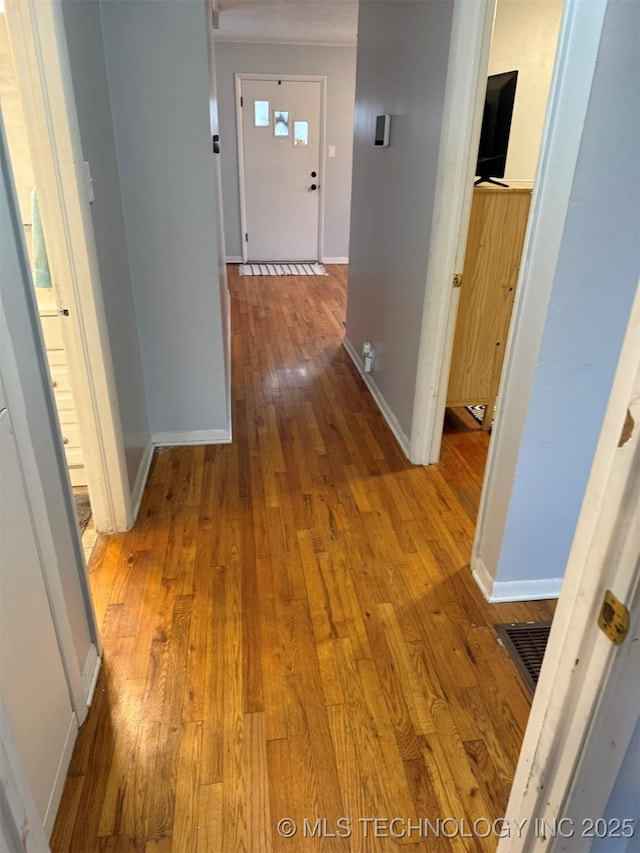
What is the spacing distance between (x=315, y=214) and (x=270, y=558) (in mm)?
5452

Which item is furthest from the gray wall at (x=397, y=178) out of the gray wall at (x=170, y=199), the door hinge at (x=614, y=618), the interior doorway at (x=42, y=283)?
the door hinge at (x=614, y=618)

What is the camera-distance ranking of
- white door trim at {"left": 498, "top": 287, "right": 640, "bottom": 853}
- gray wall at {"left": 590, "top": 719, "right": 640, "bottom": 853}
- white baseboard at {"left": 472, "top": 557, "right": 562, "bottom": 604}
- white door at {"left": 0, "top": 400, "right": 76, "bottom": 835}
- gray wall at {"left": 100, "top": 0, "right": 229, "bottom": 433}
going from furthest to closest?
gray wall at {"left": 100, "top": 0, "right": 229, "bottom": 433} < white baseboard at {"left": 472, "top": 557, "right": 562, "bottom": 604} < white door at {"left": 0, "top": 400, "right": 76, "bottom": 835} < gray wall at {"left": 590, "top": 719, "right": 640, "bottom": 853} < white door trim at {"left": 498, "top": 287, "right": 640, "bottom": 853}

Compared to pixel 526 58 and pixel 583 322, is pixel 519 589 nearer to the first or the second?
pixel 583 322

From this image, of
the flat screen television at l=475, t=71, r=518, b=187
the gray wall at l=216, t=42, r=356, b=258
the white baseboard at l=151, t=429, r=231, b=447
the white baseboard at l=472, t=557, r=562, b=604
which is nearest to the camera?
the white baseboard at l=472, t=557, r=562, b=604

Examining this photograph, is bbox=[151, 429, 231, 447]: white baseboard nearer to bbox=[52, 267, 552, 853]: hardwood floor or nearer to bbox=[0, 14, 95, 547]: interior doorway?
bbox=[52, 267, 552, 853]: hardwood floor

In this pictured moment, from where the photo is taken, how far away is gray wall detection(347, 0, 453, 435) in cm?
235

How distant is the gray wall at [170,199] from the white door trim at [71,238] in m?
0.63

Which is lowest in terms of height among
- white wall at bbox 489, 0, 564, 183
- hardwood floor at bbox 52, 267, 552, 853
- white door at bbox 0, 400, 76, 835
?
hardwood floor at bbox 52, 267, 552, 853

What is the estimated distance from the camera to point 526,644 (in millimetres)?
1772

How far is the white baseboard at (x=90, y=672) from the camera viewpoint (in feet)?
5.12

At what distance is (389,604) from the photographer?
6.32ft

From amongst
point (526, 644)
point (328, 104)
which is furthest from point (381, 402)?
point (328, 104)

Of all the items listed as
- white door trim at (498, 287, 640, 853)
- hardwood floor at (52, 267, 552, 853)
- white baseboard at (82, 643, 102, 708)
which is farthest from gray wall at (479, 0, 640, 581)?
white baseboard at (82, 643, 102, 708)

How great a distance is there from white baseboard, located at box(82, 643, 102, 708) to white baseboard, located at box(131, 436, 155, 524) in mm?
716
